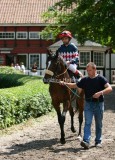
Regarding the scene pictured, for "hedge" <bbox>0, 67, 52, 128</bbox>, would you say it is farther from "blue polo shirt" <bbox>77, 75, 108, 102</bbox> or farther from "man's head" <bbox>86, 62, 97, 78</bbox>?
"man's head" <bbox>86, 62, 97, 78</bbox>

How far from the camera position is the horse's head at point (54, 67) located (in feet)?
32.1

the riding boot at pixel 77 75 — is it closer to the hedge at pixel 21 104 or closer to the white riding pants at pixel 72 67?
the white riding pants at pixel 72 67

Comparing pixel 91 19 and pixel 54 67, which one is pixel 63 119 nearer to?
pixel 54 67

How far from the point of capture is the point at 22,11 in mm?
48656

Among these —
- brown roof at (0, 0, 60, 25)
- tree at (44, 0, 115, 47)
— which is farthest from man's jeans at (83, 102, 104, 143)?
brown roof at (0, 0, 60, 25)

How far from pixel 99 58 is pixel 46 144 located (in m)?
32.0

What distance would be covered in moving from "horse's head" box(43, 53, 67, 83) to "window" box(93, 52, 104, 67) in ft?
101

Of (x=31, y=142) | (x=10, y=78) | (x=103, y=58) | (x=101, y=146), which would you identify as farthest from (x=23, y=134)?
(x=103, y=58)

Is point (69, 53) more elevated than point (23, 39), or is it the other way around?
point (23, 39)

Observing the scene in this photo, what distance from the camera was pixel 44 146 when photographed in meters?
9.84

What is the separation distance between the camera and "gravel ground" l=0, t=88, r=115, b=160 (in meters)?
8.70

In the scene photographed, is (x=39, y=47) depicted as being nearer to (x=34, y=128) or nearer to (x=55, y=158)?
(x=34, y=128)

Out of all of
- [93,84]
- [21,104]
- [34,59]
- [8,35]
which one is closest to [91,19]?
[21,104]

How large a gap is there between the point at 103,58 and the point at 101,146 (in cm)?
3292
